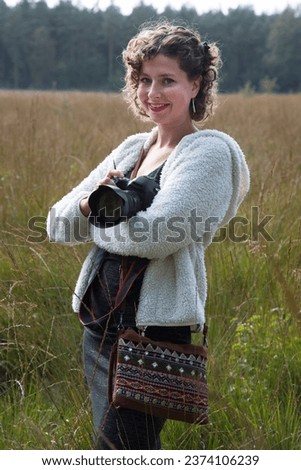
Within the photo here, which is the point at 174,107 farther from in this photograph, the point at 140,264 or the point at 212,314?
the point at 212,314

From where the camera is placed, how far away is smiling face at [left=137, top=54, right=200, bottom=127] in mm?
1986

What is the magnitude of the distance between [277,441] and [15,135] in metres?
3.87

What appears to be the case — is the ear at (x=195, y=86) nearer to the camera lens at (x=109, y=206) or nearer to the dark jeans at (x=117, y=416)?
the camera lens at (x=109, y=206)

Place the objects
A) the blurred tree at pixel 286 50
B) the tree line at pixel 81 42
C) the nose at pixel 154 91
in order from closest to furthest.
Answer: the nose at pixel 154 91
the tree line at pixel 81 42
the blurred tree at pixel 286 50

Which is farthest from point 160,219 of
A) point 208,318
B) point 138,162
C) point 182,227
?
point 208,318

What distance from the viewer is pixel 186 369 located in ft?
6.22

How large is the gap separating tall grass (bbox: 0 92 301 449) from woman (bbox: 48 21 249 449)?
0.63 feet

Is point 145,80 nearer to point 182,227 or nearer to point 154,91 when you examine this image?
point 154,91

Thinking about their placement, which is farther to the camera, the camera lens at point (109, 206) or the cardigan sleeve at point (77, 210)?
the cardigan sleeve at point (77, 210)

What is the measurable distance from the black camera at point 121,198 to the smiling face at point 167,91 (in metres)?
0.19

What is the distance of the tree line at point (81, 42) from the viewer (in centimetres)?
1562

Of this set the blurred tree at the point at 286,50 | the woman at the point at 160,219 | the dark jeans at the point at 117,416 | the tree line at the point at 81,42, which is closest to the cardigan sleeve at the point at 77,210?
the woman at the point at 160,219

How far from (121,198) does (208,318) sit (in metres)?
1.41

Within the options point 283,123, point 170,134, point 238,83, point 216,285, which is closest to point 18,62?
point 283,123
